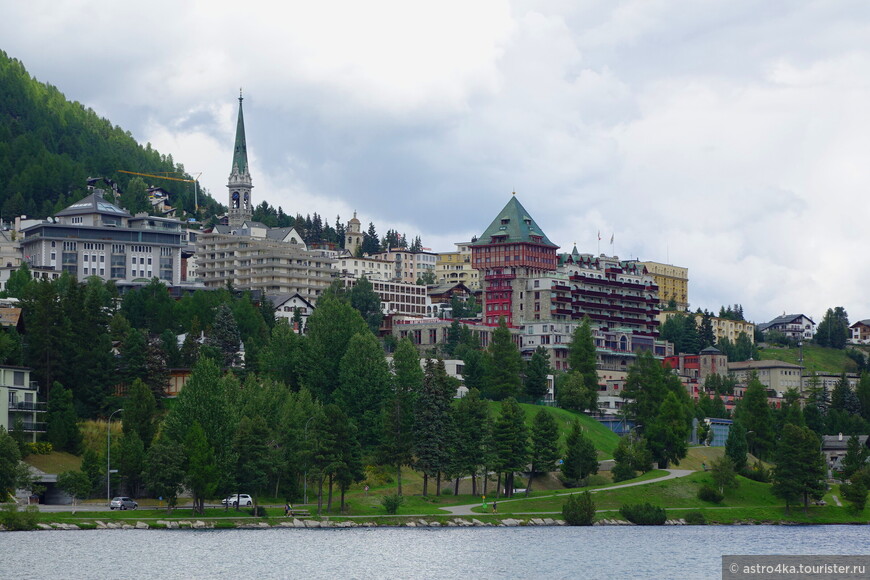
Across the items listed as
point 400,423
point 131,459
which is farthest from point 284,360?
point 131,459

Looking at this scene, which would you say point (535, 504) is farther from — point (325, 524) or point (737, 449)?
point (737, 449)

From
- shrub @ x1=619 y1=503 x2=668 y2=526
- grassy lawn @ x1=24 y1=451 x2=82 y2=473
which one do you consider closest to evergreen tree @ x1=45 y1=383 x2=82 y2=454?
grassy lawn @ x1=24 y1=451 x2=82 y2=473

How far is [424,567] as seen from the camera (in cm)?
9225

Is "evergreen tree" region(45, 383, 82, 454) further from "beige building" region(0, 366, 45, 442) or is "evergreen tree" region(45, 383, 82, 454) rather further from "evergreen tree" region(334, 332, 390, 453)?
"evergreen tree" region(334, 332, 390, 453)

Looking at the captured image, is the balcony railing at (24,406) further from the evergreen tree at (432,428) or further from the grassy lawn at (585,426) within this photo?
the grassy lawn at (585,426)

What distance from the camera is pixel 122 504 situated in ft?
394

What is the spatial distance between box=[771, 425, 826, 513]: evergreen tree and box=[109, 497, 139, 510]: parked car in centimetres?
6509

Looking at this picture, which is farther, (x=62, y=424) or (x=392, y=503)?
(x=62, y=424)

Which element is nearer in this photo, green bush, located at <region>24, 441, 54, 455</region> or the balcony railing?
green bush, located at <region>24, 441, 54, 455</region>

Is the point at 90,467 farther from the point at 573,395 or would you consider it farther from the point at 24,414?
the point at 573,395

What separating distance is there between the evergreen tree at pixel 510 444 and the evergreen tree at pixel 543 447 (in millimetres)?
1584

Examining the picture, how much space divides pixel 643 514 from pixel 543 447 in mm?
15161

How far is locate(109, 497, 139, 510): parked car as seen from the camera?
393ft

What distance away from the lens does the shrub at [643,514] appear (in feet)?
438
